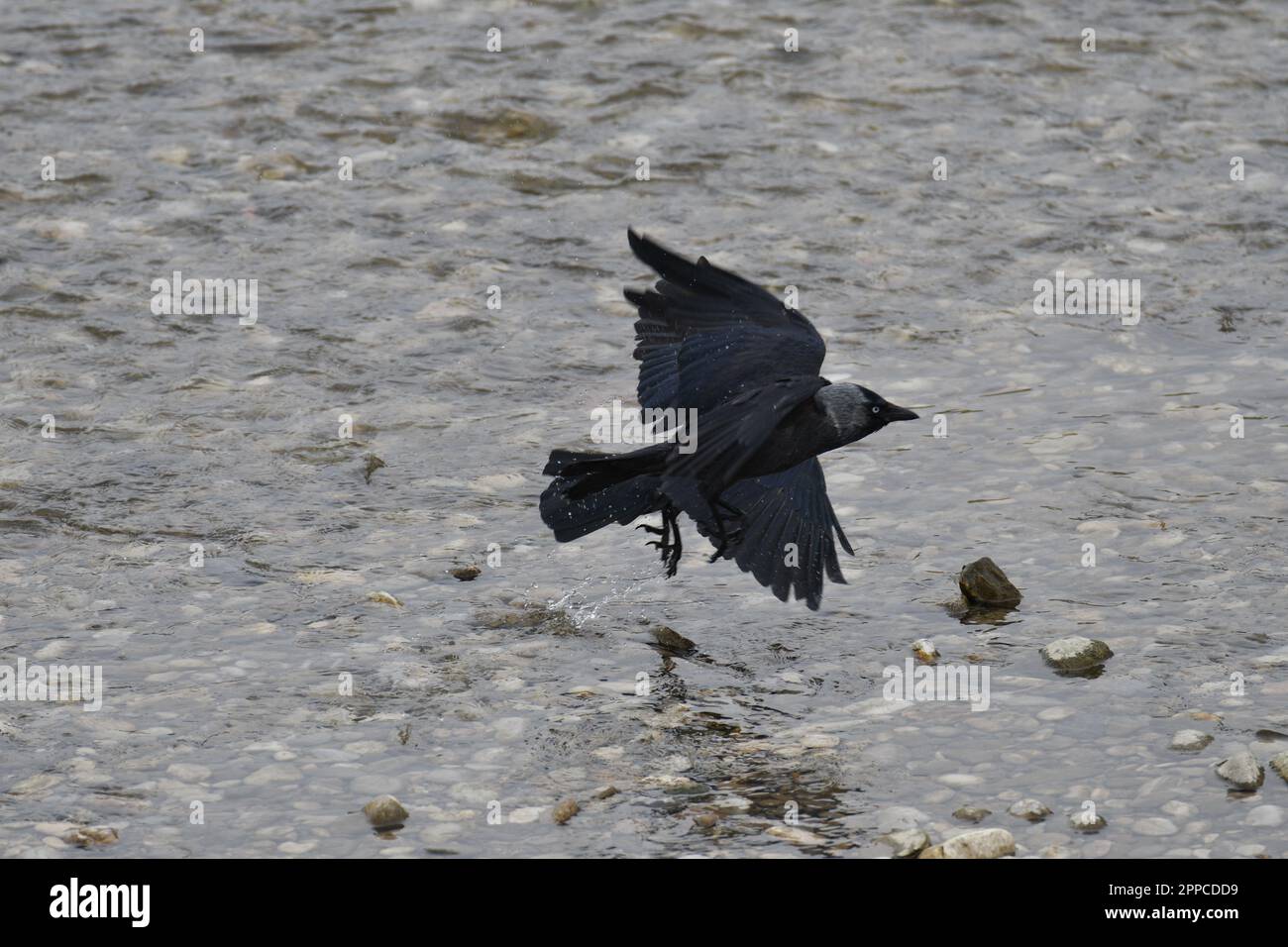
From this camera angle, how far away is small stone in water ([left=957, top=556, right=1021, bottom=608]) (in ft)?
25.2

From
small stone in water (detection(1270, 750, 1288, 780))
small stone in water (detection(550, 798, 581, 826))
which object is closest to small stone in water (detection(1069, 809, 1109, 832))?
small stone in water (detection(1270, 750, 1288, 780))

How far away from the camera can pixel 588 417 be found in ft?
31.7

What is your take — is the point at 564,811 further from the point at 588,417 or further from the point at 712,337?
the point at 588,417

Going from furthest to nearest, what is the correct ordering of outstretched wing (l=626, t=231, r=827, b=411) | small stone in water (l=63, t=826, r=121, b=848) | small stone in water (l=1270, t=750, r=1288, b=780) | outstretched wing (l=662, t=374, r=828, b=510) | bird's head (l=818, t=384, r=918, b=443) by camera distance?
1. bird's head (l=818, t=384, r=918, b=443)
2. outstretched wing (l=626, t=231, r=827, b=411)
3. outstretched wing (l=662, t=374, r=828, b=510)
4. small stone in water (l=1270, t=750, r=1288, b=780)
5. small stone in water (l=63, t=826, r=121, b=848)

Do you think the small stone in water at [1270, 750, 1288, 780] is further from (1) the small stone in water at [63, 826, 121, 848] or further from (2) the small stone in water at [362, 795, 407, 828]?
(1) the small stone in water at [63, 826, 121, 848]

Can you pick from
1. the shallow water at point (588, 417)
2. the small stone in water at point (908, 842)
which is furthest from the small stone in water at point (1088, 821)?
the small stone in water at point (908, 842)

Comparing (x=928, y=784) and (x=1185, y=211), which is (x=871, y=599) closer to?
(x=928, y=784)

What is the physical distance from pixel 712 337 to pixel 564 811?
2.11 metres

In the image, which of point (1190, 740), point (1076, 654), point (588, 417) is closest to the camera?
point (1190, 740)

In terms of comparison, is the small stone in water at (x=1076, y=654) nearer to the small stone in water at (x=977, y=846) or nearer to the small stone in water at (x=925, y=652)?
the small stone in water at (x=925, y=652)

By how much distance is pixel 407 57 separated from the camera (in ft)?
48.4

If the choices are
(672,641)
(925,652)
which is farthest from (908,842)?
(672,641)

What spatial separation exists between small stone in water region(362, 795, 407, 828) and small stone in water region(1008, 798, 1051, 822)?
194cm
